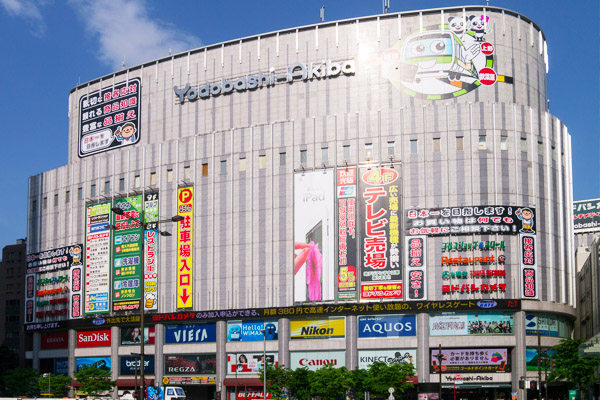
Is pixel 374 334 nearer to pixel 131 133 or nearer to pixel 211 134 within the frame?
pixel 211 134

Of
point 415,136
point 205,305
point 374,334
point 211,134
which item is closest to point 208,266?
point 205,305

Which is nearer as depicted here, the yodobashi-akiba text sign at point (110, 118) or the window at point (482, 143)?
the window at point (482, 143)

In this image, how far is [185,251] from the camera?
371 feet

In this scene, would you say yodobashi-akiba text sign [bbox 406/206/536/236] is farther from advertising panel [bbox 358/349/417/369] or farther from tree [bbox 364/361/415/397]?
tree [bbox 364/361/415/397]

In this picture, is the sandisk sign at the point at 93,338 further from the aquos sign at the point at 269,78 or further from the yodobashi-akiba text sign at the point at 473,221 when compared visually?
the yodobashi-akiba text sign at the point at 473,221

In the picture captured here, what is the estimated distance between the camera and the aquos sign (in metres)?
109

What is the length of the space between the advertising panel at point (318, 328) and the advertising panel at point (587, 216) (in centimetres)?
9714

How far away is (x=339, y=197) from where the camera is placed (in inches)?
4045

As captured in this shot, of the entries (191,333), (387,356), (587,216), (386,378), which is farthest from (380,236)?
(587,216)

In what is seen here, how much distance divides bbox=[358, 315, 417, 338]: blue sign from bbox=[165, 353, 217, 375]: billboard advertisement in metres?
21.6

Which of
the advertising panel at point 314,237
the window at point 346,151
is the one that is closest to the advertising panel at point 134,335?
the advertising panel at point 314,237

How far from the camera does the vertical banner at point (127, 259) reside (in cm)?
11594

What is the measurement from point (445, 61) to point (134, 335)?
56.9m

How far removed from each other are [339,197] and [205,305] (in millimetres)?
24233
